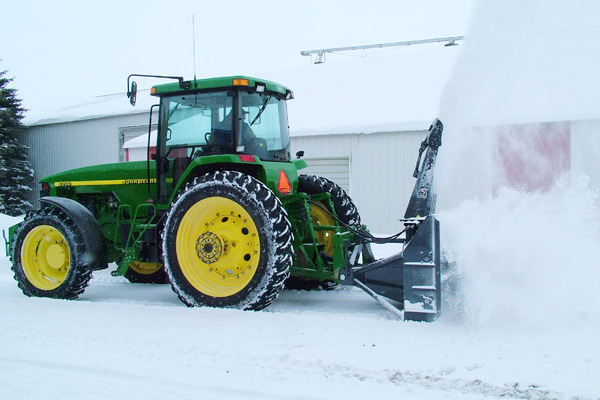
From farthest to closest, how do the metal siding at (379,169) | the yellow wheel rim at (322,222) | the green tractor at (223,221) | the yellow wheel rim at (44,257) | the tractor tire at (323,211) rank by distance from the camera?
the metal siding at (379,169) < the tractor tire at (323,211) < the yellow wheel rim at (322,222) < the yellow wheel rim at (44,257) < the green tractor at (223,221)

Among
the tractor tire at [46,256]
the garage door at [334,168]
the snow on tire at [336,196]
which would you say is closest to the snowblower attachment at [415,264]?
the snow on tire at [336,196]

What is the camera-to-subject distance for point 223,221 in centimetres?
568

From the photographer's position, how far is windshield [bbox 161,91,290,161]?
586cm

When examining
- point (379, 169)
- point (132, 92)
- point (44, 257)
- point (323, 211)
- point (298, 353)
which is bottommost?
point (298, 353)

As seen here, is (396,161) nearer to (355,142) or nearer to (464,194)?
(355,142)

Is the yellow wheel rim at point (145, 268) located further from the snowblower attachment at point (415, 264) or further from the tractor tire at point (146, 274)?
the snowblower attachment at point (415, 264)

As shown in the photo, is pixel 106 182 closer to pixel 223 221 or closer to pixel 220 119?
pixel 220 119

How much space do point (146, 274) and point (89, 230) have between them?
1.53 metres

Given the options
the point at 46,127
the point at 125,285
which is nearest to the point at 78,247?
the point at 125,285

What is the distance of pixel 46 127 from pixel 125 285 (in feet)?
58.2

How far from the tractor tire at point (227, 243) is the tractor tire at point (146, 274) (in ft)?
6.60

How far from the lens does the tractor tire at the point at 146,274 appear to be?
750 centimetres

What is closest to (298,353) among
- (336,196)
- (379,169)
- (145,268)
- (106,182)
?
(336,196)

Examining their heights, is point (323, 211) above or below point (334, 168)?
below
